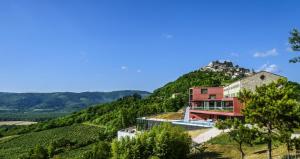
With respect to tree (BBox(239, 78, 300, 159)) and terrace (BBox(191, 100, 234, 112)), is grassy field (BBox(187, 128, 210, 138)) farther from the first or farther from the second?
tree (BBox(239, 78, 300, 159))

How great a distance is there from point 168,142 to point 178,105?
274 feet

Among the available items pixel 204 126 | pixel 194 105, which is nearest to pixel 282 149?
pixel 204 126

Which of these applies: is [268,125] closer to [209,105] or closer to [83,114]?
[209,105]

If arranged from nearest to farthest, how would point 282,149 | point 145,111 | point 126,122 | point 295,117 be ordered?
1. point 295,117
2. point 282,149
3. point 126,122
4. point 145,111

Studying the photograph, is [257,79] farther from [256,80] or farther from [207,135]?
[207,135]

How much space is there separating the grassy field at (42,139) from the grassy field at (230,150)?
70.7 m

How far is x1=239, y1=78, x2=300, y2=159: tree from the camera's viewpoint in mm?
31375

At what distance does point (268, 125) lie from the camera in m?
33.6

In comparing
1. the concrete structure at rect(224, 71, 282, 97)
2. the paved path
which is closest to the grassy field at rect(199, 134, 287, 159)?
the paved path

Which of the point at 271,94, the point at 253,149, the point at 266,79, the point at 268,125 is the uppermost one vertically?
the point at 266,79

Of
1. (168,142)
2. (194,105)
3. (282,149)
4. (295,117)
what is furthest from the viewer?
(194,105)

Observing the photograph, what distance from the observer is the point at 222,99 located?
73062 millimetres

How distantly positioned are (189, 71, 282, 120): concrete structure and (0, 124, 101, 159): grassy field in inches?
1785

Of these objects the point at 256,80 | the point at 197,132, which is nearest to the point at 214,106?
the point at 256,80
